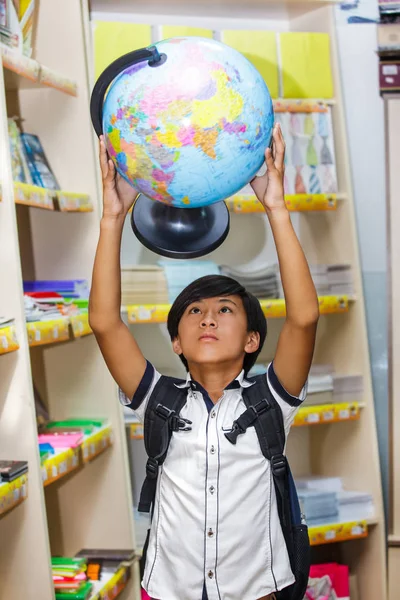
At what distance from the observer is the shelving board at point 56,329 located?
2764 mm

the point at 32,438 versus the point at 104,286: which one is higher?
the point at 104,286

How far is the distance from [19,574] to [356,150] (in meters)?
2.59

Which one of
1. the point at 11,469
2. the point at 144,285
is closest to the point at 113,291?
the point at 11,469

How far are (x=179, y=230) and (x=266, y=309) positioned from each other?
1551 millimetres

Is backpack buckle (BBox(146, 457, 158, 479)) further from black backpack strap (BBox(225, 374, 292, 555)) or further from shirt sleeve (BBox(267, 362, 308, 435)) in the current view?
shirt sleeve (BBox(267, 362, 308, 435))

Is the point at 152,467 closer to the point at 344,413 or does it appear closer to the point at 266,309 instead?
the point at 266,309

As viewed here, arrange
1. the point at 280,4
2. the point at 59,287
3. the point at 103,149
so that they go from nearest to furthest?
the point at 103,149, the point at 59,287, the point at 280,4

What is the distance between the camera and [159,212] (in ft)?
6.86

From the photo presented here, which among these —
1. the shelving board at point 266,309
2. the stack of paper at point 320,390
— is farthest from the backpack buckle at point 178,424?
the stack of paper at point 320,390

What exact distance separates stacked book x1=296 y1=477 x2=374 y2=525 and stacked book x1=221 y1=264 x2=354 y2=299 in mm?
892

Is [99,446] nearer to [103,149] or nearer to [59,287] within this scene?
[59,287]

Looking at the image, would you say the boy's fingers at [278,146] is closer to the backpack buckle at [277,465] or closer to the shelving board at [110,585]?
the backpack buckle at [277,465]

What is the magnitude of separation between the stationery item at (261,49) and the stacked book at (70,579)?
6.92 feet

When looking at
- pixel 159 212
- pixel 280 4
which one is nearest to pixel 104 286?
pixel 159 212
